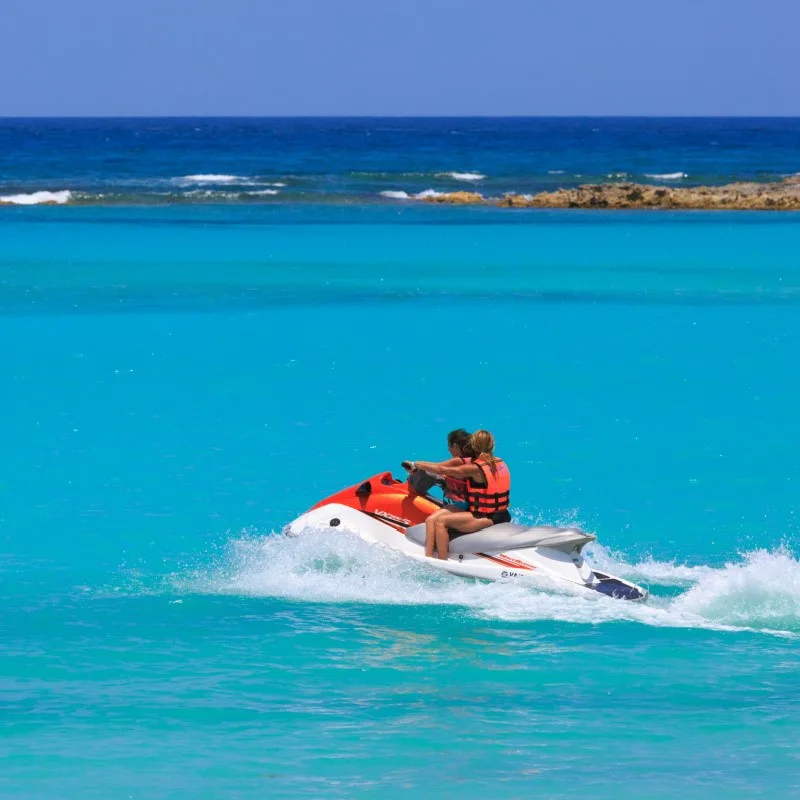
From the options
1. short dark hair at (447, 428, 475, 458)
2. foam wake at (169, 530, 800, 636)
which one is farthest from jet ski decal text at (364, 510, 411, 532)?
short dark hair at (447, 428, 475, 458)

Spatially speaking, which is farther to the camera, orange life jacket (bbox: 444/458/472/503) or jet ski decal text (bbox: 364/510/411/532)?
jet ski decal text (bbox: 364/510/411/532)

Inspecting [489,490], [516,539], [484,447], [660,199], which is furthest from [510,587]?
[660,199]

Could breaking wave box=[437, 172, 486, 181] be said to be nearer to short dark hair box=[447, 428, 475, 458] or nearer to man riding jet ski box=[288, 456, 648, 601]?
man riding jet ski box=[288, 456, 648, 601]

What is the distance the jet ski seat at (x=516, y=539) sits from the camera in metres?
11.0

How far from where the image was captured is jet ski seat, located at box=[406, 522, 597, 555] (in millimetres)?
10984

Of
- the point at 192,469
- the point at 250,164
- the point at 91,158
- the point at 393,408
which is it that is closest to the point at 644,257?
the point at 393,408

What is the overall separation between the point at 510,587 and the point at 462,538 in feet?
1.71

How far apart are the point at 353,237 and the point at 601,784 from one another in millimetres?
33958

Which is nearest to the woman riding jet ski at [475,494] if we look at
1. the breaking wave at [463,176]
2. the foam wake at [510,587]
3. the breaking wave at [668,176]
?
the foam wake at [510,587]

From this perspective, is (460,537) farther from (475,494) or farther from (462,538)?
(475,494)

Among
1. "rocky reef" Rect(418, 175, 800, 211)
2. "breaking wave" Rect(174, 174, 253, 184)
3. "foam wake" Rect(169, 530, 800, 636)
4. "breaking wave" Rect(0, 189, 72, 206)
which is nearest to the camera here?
"foam wake" Rect(169, 530, 800, 636)

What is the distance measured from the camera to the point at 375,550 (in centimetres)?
1178

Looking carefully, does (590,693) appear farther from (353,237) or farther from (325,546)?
(353,237)

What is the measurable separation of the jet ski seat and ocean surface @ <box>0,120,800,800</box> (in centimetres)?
28
